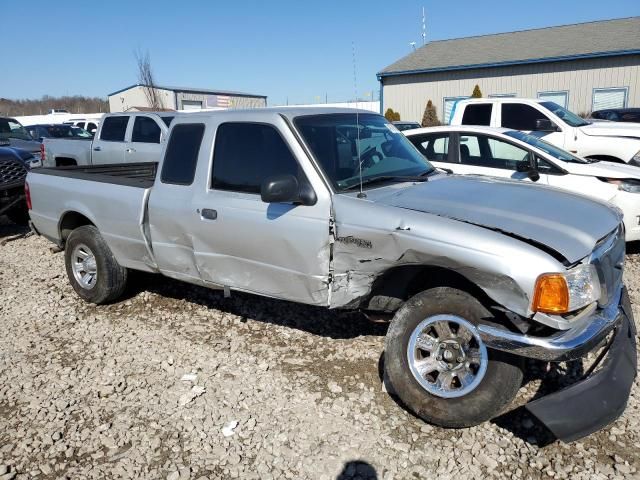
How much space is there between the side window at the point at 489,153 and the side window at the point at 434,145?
22cm

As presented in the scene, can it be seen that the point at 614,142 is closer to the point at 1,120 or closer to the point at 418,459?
the point at 418,459

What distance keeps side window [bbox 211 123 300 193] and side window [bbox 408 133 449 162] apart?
3948mm

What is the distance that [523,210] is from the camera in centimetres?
328

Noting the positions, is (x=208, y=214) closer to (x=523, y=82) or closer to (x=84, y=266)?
(x=84, y=266)

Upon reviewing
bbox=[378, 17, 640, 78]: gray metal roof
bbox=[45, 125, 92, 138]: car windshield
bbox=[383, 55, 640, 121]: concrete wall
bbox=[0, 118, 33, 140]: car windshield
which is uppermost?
bbox=[378, 17, 640, 78]: gray metal roof

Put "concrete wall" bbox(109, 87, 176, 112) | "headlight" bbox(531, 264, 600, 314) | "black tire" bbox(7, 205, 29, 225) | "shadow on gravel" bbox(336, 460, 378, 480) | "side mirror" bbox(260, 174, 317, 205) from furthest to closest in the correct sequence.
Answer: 1. "concrete wall" bbox(109, 87, 176, 112)
2. "black tire" bbox(7, 205, 29, 225)
3. "side mirror" bbox(260, 174, 317, 205)
4. "shadow on gravel" bbox(336, 460, 378, 480)
5. "headlight" bbox(531, 264, 600, 314)

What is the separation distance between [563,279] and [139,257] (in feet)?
11.9

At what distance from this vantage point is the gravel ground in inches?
118

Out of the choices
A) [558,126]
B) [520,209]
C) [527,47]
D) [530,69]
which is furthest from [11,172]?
[527,47]

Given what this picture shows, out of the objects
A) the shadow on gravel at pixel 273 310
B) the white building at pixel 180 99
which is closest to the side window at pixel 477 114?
the shadow on gravel at pixel 273 310

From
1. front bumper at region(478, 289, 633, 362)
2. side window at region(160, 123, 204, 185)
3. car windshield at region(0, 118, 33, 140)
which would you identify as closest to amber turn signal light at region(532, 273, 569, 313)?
front bumper at region(478, 289, 633, 362)

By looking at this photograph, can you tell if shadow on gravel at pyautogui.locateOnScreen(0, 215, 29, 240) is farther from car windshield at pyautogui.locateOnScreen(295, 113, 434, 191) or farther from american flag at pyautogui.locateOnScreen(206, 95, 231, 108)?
american flag at pyautogui.locateOnScreen(206, 95, 231, 108)

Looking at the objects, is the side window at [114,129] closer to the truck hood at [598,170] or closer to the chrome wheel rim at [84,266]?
the chrome wheel rim at [84,266]

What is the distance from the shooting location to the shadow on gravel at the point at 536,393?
3.19 m
